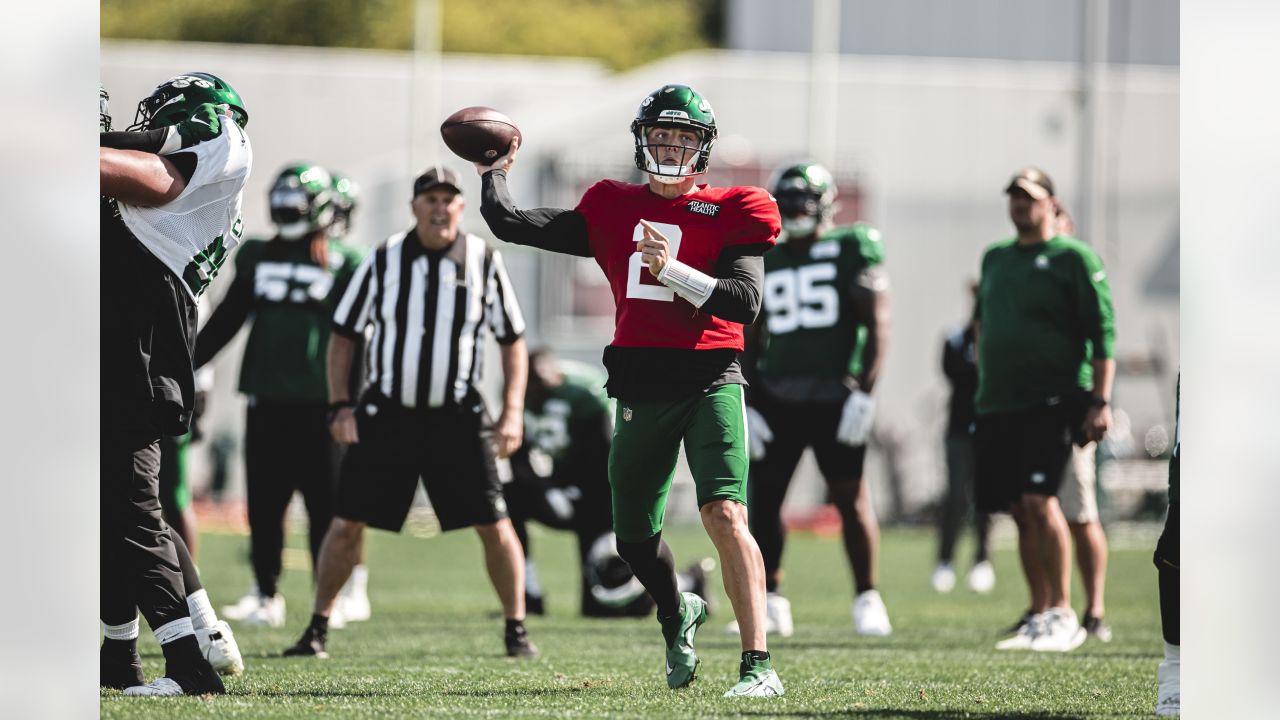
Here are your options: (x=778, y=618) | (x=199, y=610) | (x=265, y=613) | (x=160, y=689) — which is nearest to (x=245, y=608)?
(x=265, y=613)

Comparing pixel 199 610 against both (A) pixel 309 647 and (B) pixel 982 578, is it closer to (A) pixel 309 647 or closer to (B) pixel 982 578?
(A) pixel 309 647

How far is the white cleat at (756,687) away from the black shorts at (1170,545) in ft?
3.72

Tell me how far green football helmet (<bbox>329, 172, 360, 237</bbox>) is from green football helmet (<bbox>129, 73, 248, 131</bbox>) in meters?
2.87

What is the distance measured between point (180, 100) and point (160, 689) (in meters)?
1.65

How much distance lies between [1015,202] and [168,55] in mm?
16581

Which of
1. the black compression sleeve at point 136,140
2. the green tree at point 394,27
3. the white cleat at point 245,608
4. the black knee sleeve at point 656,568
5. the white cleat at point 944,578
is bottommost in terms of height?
the white cleat at point 944,578

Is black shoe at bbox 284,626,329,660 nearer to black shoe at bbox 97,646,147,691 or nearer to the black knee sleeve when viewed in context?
black shoe at bbox 97,646,147,691

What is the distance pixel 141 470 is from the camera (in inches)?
177

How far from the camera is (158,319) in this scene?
4.47m

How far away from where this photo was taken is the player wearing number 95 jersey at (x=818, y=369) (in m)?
7.46

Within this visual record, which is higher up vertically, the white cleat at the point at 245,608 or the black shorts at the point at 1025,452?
the black shorts at the point at 1025,452

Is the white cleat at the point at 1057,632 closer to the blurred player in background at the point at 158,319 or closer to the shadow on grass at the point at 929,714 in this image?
the shadow on grass at the point at 929,714

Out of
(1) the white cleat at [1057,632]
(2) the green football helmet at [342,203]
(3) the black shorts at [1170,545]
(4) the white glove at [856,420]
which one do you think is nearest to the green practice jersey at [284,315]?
(2) the green football helmet at [342,203]
